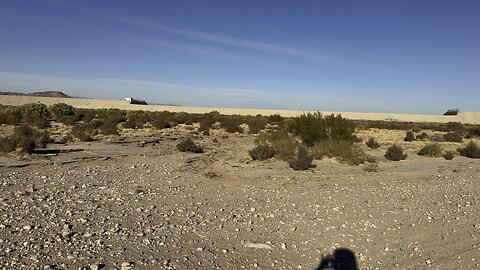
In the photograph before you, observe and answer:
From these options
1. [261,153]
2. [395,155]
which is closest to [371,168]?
[395,155]

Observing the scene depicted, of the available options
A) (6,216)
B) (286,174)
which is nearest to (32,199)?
(6,216)

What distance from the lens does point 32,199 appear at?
9.88 m

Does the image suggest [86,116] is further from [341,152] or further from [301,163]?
[301,163]

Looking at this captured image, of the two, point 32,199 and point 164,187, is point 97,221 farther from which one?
point 164,187

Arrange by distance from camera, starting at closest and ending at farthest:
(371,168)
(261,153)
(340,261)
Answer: (340,261), (371,168), (261,153)

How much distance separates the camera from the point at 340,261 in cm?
716

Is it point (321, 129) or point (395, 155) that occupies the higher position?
point (321, 129)

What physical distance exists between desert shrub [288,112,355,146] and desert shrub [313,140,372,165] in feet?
5.56

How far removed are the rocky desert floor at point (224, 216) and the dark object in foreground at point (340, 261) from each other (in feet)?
0.46

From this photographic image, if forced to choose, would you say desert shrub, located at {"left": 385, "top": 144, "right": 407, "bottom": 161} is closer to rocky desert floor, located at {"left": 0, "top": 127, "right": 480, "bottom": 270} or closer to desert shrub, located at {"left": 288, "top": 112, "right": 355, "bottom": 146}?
desert shrub, located at {"left": 288, "top": 112, "right": 355, "bottom": 146}

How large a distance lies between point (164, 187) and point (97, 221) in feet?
13.2

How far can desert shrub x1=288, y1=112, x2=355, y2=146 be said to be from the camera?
74.4ft

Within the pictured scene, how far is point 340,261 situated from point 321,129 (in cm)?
1616

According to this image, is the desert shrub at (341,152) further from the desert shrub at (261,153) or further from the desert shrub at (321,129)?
the desert shrub at (261,153)
